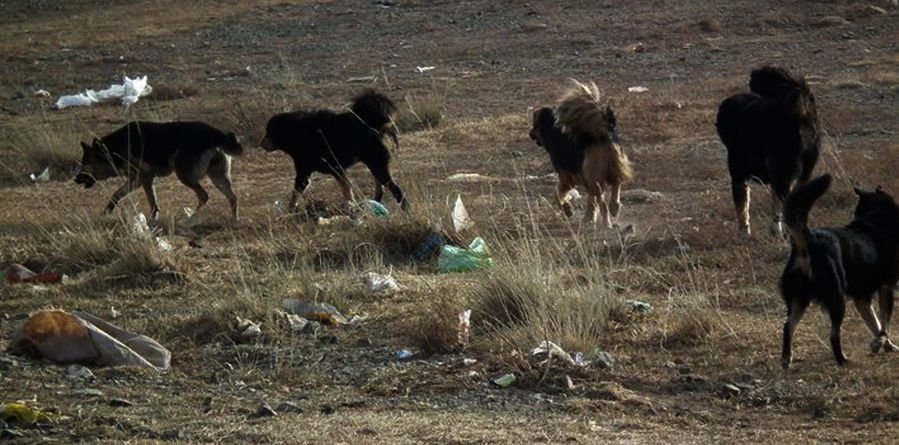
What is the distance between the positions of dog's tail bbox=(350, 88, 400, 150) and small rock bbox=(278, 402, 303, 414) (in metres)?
6.22

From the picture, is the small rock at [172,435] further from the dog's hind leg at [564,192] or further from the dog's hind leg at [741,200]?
the dog's hind leg at [564,192]

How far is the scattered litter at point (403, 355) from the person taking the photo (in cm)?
852

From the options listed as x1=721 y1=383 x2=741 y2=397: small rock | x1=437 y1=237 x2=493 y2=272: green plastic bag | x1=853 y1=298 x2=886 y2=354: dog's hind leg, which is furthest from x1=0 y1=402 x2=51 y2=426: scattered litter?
x1=853 y1=298 x2=886 y2=354: dog's hind leg

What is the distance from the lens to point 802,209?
24.9ft

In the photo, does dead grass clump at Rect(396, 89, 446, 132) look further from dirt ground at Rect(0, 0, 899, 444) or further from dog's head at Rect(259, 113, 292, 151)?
dog's head at Rect(259, 113, 292, 151)

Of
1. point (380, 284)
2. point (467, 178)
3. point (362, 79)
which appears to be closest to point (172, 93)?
point (362, 79)

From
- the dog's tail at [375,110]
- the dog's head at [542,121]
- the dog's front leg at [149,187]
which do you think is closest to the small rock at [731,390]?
the dog's head at [542,121]

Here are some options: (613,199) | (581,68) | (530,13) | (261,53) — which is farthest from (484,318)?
(530,13)

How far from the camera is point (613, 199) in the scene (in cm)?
1249

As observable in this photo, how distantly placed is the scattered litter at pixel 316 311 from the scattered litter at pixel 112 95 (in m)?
12.2

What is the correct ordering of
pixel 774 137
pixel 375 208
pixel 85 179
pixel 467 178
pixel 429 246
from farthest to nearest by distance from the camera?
pixel 467 178
pixel 85 179
pixel 375 208
pixel 774 137
pixel 429 246

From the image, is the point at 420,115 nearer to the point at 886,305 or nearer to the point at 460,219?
the point at 460,219

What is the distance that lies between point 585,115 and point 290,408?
5.34 m

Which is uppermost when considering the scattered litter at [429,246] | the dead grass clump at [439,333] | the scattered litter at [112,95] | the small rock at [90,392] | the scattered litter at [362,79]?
the small rock at [90,392]
